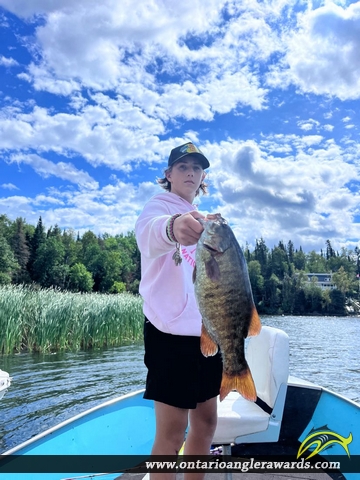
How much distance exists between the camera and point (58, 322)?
13430mm

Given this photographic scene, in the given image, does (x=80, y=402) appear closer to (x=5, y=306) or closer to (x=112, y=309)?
(x=5, y=306)

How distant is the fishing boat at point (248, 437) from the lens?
3035 mm

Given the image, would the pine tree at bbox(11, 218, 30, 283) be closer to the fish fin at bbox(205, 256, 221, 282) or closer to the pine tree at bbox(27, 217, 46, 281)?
the pine tree at bbox(27, 217, 46, 281)

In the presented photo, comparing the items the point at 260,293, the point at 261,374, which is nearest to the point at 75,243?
the point at 260,293

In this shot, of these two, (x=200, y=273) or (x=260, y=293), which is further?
(x=260, y=293)

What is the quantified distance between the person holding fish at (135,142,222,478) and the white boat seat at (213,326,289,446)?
86 cm

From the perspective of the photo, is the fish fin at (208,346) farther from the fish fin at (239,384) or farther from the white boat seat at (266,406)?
the white boat seat at (266,406)

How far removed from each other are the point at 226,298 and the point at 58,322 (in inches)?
509

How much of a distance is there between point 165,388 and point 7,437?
17.5 feet

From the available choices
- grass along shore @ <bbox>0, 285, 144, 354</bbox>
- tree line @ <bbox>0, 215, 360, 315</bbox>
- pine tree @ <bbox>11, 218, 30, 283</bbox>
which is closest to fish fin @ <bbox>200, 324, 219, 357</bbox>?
grass along shore @ <bbox>0, 285, 144, 354</bbox>

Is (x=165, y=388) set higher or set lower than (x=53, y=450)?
higher

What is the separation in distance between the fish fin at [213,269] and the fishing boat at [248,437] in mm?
1909

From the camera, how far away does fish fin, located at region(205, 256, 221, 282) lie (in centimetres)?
163

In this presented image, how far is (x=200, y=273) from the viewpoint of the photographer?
5.48ft
